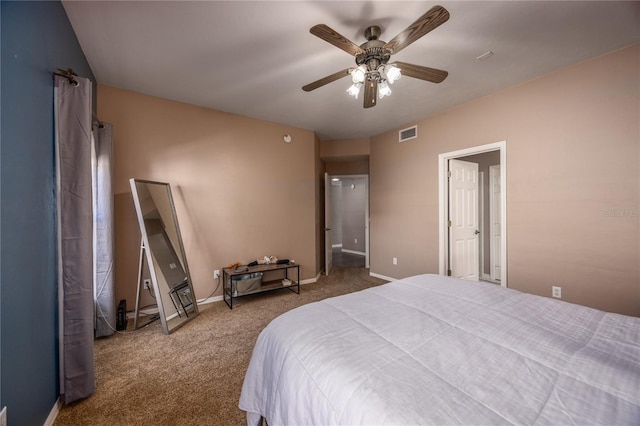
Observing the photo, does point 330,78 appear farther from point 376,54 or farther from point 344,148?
point 344,148

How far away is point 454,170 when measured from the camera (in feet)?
11.5

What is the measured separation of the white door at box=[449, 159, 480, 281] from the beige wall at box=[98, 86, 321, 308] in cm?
216

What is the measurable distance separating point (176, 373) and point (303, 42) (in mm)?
2789

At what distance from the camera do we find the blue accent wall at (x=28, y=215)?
1.06 meters

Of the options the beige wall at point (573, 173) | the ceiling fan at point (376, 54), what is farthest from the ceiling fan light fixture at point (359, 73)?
the beige wall at point (573, 173)

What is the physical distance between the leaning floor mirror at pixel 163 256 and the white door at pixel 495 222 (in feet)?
15.3

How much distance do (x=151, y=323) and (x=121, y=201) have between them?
1401 mm

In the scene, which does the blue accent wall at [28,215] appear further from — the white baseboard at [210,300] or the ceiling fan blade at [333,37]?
the white baseboard at [210,300]

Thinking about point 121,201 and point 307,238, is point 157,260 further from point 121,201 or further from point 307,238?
point 307,238

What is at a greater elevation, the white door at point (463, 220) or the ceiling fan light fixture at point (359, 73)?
the ceiling fan light fixture at point (359, 73)

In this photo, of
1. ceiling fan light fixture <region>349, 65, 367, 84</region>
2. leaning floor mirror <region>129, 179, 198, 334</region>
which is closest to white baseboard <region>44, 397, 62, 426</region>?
leaning floor mirror <region>129, 179, 198, 334</region>

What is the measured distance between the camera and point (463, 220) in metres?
3.68

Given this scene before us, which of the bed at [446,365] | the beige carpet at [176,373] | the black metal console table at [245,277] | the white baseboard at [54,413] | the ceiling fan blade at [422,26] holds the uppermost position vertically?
the ceiling fan blade at [422,26]

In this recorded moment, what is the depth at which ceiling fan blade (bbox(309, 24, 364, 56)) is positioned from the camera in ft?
4.67
